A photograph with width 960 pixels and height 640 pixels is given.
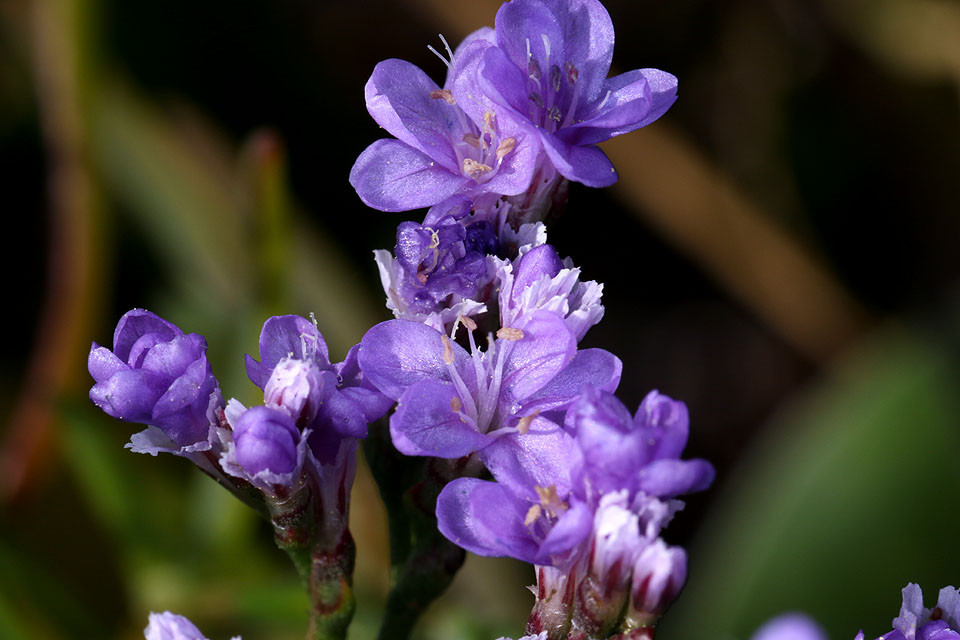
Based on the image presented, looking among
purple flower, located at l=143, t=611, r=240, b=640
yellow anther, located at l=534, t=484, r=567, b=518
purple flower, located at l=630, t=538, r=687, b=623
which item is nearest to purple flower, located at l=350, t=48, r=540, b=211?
yellow anther, located at l=534, t=484, r=567, b=518

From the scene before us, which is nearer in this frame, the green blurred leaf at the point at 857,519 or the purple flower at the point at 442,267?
the purple flower at the point at 442,267

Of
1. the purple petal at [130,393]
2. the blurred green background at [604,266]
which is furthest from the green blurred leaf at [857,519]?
the purple petal at [130,393]

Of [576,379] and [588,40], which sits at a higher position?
[588,40]

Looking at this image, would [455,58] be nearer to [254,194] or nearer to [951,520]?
[254,194]

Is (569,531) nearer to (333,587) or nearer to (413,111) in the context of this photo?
(333,587)

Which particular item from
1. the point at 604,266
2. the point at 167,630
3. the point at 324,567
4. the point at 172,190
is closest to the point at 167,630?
the point at 167,630

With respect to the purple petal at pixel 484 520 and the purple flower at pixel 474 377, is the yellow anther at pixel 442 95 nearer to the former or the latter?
the purple flower at pixel 474 377

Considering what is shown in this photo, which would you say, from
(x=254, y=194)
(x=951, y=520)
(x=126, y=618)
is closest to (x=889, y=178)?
(x=951, y=520)
